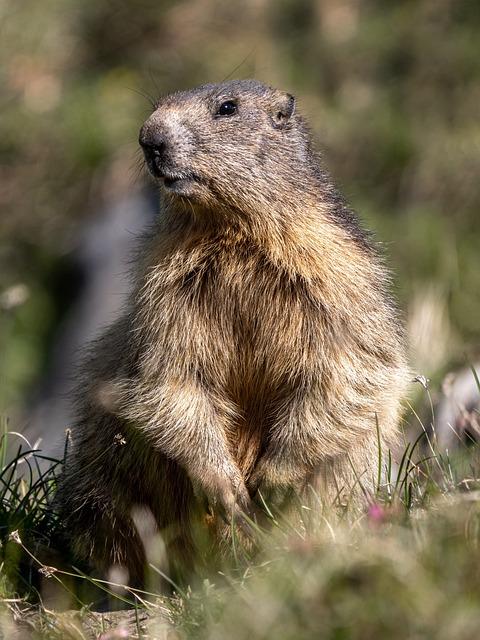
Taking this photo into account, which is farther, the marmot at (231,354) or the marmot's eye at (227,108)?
the marmot's eye at (227,108)

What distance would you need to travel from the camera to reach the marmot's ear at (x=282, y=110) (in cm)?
560

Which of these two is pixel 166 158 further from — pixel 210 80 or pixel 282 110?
pixel 210 80

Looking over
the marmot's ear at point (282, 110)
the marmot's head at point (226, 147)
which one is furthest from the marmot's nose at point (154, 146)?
the marmot's ear at point (282, 110)

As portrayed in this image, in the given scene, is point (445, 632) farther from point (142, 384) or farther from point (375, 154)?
point (375, 154)

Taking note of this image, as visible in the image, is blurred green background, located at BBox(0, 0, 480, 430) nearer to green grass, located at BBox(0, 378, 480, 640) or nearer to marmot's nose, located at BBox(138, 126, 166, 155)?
marmot's nose, located at BBox(138, 126, 166, 155)

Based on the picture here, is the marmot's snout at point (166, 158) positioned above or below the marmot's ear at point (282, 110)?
below

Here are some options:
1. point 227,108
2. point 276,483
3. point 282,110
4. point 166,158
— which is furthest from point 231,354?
point 282,110

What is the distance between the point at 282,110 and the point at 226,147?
1.84 feet

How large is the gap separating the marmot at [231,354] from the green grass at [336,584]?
0.34 m

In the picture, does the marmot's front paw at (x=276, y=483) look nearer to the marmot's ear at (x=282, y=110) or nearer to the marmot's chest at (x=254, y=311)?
the marmot's chest at (x=254, y=311)

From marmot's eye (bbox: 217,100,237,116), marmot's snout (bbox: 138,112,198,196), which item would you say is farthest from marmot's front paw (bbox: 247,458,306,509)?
marmot's eye (bbox: 217,100,237,116)

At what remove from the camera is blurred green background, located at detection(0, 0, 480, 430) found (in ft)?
41.1

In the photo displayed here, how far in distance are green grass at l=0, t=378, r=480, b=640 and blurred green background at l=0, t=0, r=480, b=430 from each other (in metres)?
7.35

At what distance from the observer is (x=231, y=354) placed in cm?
515
